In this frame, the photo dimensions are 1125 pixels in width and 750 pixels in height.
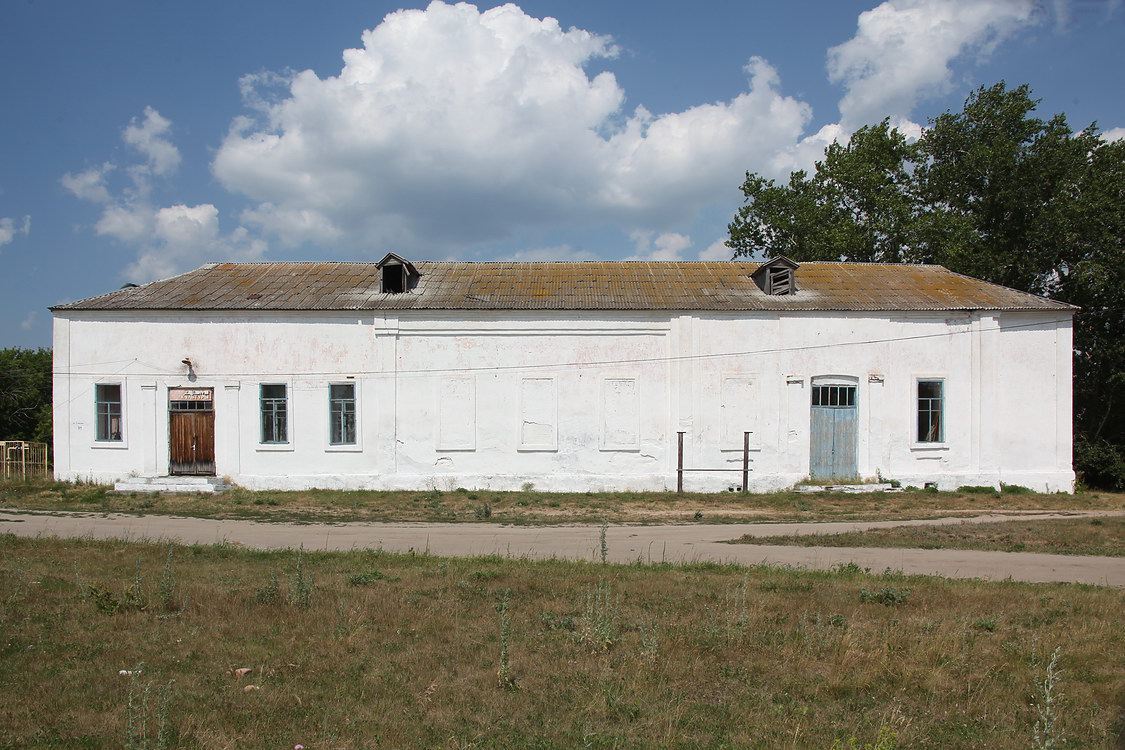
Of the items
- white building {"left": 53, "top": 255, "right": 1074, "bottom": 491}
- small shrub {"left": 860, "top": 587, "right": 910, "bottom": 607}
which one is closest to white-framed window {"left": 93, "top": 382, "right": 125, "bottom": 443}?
white building {"left": 53, "top": 255, "right": 1074, "bottom": 491}

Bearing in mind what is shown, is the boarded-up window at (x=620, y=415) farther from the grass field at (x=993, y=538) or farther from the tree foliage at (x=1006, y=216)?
the tree foliage at (x=1006, y=216)

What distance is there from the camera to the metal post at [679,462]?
21359mm

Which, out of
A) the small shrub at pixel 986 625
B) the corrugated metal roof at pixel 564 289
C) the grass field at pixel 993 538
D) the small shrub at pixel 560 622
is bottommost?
the grass field at pixel 993 538

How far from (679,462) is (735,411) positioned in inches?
93.9

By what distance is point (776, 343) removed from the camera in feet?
72.8

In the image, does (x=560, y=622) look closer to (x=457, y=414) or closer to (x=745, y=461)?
(x=457, y=414)

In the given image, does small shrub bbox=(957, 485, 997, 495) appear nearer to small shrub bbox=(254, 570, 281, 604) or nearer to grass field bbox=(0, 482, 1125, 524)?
grass field bbox=(0, 482, 1125, 524)

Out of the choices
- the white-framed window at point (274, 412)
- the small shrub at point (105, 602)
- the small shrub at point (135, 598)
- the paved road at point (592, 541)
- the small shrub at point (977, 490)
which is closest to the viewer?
the small shrub at point (105, 602)

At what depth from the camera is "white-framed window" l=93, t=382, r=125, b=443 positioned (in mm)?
22188

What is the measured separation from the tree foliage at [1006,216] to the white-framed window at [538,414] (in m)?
18.1

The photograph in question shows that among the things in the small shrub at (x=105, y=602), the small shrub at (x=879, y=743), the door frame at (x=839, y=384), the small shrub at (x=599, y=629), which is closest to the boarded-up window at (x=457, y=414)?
the door frame at (x=839, y=384)

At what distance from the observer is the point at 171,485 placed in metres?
21.0

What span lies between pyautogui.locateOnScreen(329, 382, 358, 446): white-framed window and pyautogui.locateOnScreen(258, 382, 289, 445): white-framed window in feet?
4.50

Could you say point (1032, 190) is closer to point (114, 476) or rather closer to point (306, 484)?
point (306, 484)
